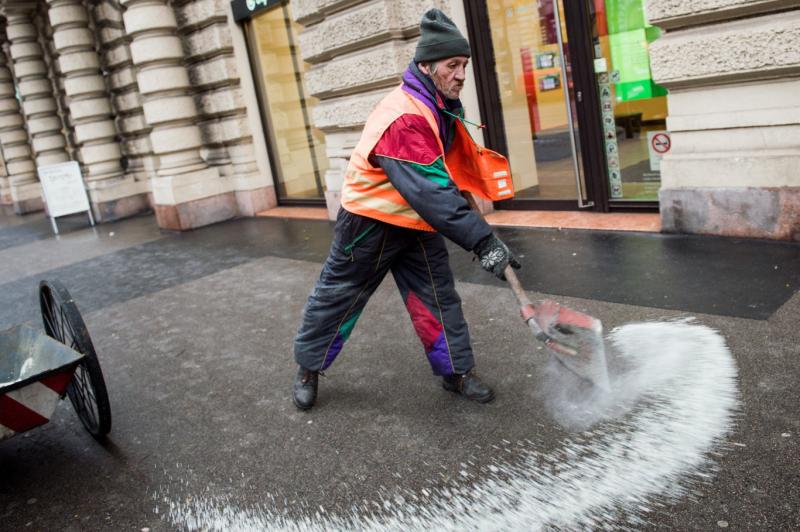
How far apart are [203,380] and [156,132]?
787 cm

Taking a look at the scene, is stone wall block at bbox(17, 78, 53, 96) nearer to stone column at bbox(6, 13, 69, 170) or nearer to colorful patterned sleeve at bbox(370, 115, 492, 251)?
stone column at bbox(6, 13, 69, 170)

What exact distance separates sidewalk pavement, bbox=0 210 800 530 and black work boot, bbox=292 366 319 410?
0.06 meters

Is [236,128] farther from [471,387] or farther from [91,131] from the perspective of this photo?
[471,387]

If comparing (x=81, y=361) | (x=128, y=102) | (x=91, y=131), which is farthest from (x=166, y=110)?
(x=81, y=361)

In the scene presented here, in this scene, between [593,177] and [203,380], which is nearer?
[203,380]

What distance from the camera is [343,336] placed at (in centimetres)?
389

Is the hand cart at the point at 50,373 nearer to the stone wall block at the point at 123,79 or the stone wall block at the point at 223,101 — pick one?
the stone wall block at the point at 223,101

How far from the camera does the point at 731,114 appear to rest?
5.68m

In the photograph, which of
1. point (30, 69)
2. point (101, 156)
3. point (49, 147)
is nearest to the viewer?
point (101, 156)

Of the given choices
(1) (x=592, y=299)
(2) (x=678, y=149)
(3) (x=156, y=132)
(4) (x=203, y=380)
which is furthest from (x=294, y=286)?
(3) (x=156, y=132)

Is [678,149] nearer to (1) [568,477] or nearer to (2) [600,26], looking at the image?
Result: (2) [600,26]

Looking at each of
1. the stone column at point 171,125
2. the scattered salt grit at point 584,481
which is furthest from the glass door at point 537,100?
the stone column at point 171,125

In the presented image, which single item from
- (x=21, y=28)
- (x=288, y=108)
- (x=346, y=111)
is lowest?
(x=346, y=111)

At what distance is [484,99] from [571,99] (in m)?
1.20
